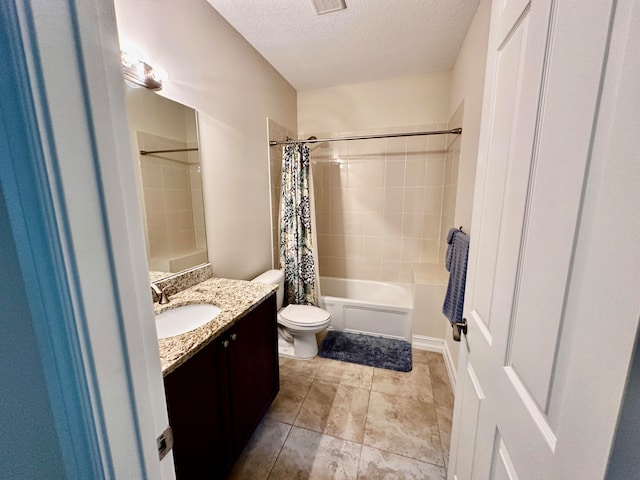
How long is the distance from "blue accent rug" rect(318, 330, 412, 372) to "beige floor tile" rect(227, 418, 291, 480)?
0.77m

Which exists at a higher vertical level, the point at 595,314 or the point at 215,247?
the point at 595,314

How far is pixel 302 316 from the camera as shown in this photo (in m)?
2.14

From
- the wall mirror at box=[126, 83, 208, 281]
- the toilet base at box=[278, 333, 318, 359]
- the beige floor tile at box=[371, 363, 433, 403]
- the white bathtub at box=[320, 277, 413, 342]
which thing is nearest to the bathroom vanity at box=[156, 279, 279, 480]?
the wall mirror at box=[126, 83, 208, 281]

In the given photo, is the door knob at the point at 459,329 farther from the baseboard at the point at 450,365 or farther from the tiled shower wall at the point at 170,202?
the tiled shower wall at the point at 170,202

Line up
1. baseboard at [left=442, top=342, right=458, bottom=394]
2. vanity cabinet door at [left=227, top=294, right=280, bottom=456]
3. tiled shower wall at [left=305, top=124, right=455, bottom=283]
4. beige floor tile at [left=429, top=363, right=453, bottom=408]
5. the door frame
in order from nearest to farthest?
1. the door frame
2. vanity cabinet door at [left=227, top=294, right=280, bottom=456]
3. beige floor tile at [left=429, top=363, right=453, bottom=408]
4. baseboard at [left=442, top=342, right=458, bottom=394]
5. tiled shower wall at [left=305, top=124, right=455, bottom=283]

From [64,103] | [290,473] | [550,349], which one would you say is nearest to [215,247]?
[290,473]

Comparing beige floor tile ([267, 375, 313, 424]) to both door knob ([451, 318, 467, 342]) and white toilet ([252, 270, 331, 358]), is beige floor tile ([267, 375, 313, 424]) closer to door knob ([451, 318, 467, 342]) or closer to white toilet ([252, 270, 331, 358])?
white toilet ([252, 270, 331, 358])

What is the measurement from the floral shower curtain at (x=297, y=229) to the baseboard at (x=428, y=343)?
1.00 meters

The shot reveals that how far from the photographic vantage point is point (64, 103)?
1.08 ft

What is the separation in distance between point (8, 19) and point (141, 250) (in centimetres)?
32

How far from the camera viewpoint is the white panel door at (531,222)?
1.38ft

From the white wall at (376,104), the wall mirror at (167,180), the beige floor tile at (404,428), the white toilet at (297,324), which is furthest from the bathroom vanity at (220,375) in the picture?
the white wall at (376,104)

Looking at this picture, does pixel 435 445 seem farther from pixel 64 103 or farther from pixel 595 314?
pixel 64 103

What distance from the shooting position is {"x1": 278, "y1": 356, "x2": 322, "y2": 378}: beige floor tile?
2.04m
